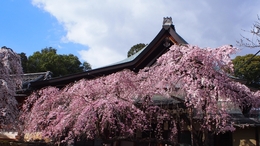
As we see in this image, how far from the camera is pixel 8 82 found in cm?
1065

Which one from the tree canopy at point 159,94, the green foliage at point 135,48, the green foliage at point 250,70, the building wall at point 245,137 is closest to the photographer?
the tree canopy at point 159,94

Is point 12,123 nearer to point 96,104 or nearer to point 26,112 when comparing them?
point 26,112

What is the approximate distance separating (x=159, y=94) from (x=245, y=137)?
3.91 m

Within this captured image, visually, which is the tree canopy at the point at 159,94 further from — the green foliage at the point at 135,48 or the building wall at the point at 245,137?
the green foliage at the point at 135,48

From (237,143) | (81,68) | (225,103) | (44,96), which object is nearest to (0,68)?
(44,96)

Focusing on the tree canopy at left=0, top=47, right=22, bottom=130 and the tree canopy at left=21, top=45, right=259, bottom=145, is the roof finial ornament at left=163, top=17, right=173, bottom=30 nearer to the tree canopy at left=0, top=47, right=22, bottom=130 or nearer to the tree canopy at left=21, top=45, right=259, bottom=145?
the tree canopy at left=21, top=45, right=259, bottom=145

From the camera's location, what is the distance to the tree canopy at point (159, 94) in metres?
7.19

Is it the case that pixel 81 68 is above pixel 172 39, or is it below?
above

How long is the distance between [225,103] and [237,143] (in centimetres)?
241

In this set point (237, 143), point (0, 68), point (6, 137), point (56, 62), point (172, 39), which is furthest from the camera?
point (56, 62)

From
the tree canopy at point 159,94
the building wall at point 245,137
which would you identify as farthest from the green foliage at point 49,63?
the building wall at point 245,137

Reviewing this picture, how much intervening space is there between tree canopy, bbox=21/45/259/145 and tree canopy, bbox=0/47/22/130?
1869mm

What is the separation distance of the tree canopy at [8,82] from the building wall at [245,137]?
9.29 m

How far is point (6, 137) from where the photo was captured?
533 inches
